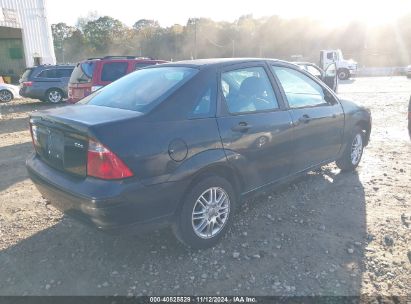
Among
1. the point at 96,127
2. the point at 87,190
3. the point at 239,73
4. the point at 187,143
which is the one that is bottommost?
the point at 87,190

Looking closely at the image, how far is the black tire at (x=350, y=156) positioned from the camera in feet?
17.1

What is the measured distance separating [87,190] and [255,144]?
1.64 metres

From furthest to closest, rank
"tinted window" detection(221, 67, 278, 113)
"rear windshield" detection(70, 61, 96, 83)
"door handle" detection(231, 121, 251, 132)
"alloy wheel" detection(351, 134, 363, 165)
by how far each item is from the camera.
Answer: "rear windshield" detection(70, 61, 96, 83) → "alloy wheel" detection(351, 134, 363, 165) → "tinted window" detection(221, 67, 278, 113) → "door handle" detection(231, 121, 251, 132)

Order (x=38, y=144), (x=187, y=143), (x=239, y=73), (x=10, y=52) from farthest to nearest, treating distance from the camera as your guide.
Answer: (x=10, y=52) < (x=239, y=73) < (x=38, y=144) < (x=187, y=143)

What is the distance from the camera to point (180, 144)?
3039 millimetres

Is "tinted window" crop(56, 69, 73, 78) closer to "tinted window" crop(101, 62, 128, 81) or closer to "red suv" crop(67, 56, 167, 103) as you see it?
"red suv" crop(67, 56, 167, 103)

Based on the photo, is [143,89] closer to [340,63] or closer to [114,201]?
[114,201]

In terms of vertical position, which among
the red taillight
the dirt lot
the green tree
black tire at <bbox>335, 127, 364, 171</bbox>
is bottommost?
the dirt lot

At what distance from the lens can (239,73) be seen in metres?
3.79

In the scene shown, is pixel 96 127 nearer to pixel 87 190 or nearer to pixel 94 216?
pixel 87 190

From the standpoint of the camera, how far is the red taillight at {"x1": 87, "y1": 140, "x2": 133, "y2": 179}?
276 cm

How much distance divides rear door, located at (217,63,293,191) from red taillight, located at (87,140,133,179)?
1002 millimetres

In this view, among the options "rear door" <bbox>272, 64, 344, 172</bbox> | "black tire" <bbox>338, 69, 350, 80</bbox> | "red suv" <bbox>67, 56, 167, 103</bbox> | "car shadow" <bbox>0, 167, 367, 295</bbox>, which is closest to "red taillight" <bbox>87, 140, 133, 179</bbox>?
"car shadow" <bbox>0, 167, 367, 295</bbox>

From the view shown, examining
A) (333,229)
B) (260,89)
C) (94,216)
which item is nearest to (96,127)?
(94,216)
